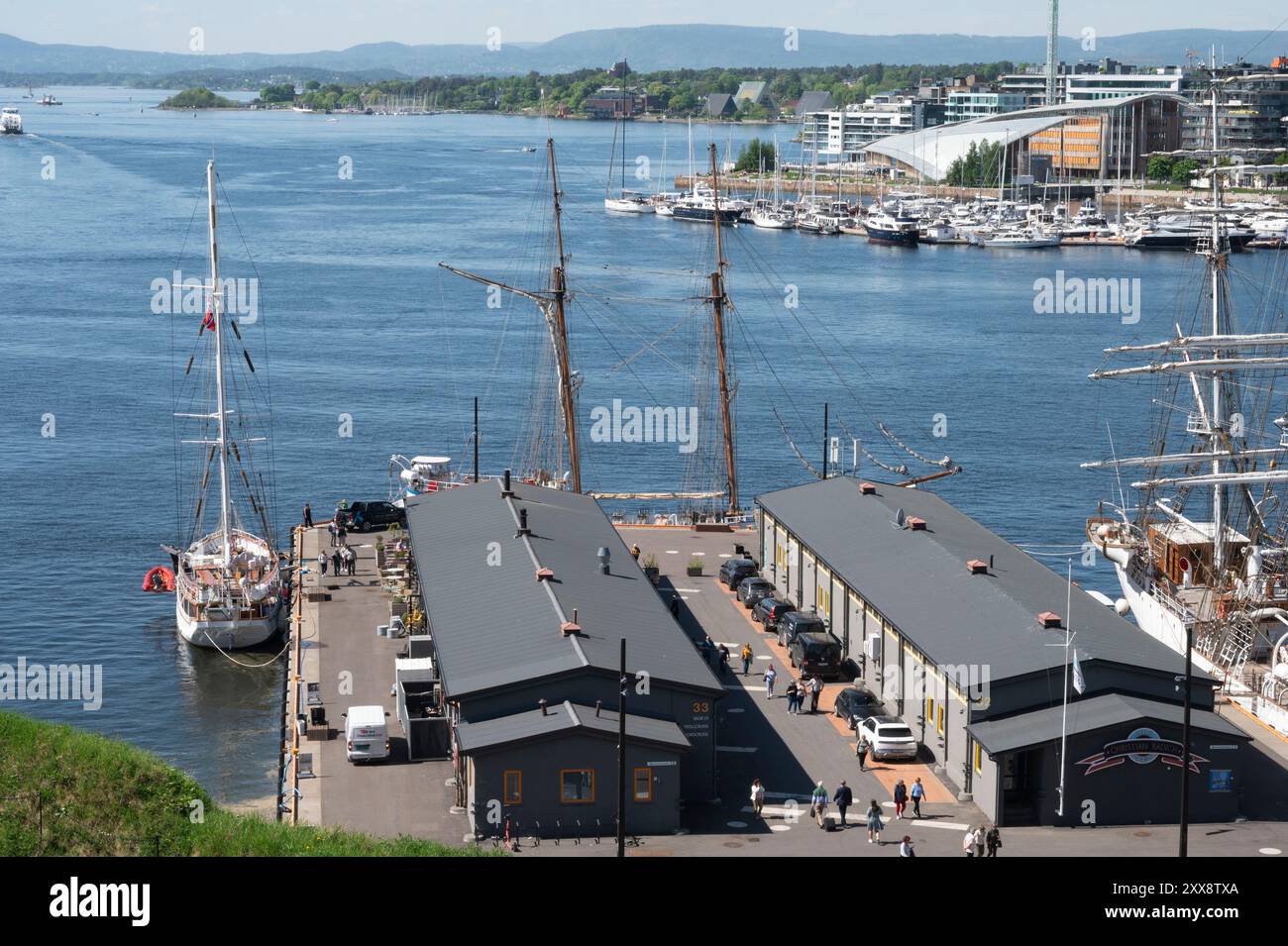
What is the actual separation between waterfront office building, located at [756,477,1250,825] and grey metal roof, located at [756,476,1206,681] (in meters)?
0.05

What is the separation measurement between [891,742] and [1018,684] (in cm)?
325

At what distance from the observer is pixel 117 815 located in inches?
1210

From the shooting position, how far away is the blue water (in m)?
56.5

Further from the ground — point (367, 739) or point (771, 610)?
point (771, 610)

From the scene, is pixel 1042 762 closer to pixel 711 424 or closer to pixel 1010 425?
pixel 711 424

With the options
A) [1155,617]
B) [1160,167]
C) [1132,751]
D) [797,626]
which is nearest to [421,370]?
[1155,617]

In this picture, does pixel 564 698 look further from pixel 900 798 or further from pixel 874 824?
pixel 900 798

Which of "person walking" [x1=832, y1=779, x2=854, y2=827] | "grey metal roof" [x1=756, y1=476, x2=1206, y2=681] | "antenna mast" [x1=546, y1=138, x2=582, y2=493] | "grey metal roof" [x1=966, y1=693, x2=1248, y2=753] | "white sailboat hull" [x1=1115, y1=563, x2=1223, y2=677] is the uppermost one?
"antenna mast" [x1=546, y1=138, x2=582, y2=493]

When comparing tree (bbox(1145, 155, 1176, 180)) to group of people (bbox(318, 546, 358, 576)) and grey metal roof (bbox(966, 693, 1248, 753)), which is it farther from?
grey metal roof (bbox(966, 693, 1248, 753))

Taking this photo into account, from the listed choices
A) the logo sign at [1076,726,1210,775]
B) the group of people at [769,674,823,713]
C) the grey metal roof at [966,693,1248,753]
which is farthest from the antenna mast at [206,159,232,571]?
the logo sign at [1076,726,1210,775]

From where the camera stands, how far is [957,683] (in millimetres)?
35062

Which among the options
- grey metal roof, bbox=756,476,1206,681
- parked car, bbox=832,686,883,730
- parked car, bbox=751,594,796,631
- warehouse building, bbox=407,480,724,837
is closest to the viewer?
warehouse building, bbox=407,480,724,837

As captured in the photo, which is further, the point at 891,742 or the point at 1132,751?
the point at 891,742
